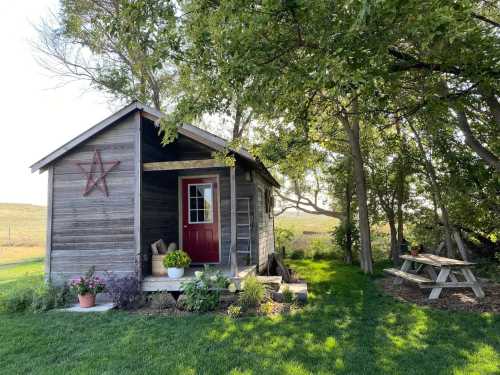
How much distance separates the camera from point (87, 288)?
6.61m

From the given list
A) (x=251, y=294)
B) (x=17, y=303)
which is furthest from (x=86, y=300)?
(x=251, y=294)

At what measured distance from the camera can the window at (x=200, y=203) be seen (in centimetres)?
903

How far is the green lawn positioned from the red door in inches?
120

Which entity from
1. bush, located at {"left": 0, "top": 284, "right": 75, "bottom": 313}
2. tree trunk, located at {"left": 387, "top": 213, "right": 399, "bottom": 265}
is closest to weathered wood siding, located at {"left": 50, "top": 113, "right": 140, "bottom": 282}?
bush, located at {"left": 0, "top": 284, "right": 75, "bottom": 313}

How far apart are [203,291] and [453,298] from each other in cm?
497

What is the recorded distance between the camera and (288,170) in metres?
11.0

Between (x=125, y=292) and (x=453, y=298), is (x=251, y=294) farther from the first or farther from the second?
(x=453, y=298)

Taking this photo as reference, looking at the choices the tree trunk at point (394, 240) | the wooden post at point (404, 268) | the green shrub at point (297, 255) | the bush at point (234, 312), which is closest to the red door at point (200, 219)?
the bush at point (234, 312)

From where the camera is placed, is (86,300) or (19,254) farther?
(19,254)

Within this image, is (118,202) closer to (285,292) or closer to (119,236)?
(119,236)

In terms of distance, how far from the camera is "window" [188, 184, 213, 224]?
9031mm

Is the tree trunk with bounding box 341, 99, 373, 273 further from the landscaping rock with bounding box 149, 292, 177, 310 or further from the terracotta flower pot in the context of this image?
the terracotta flower pot

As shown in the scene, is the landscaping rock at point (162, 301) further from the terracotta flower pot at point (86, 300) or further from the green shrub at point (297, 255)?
the green shrub at point (297, 255)

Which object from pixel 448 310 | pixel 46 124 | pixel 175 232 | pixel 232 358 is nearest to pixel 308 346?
pixel 232 358
